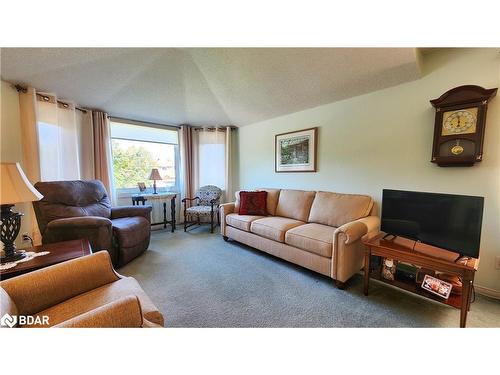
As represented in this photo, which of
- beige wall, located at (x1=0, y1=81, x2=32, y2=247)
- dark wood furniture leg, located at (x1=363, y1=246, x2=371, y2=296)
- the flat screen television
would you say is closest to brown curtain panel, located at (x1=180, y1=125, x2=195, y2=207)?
beige wall, located at (x1=0, y1=81, x2=32, y2=247)

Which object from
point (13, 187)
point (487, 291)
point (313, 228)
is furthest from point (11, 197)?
point (487, 291)

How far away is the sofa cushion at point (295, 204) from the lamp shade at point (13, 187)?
2.67m

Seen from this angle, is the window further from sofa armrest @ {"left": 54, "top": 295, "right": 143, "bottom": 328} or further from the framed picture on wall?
sofa armrest @ {"left": 54, "top": 295, "right": 143, "bottom": 328}

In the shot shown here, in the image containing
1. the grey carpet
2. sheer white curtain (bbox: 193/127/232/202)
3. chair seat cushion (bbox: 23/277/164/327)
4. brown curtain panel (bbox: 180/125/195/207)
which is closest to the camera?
chair seat cushion (bbox: 23/277/164/327)

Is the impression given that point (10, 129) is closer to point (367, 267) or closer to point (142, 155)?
point (142, 155)

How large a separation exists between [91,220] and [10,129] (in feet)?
4.90

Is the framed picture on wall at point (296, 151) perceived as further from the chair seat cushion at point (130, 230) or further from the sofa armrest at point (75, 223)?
the sofa armrest at point (75, 223)

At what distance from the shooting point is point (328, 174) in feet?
9.31

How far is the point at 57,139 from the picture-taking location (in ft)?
8.78

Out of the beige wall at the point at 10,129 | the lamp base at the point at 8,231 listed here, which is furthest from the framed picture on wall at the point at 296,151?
the beige wall at the point at 10,129

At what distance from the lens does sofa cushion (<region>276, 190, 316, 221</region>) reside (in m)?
2.82

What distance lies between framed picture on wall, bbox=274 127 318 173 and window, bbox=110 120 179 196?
7.54ft
